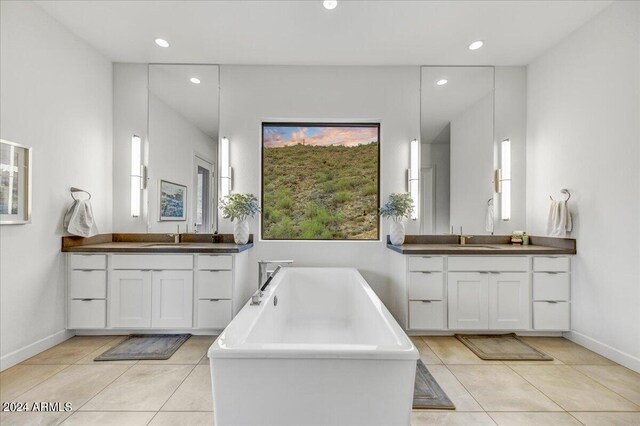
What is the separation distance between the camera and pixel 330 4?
8.16 feet

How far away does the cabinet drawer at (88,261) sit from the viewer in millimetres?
2861

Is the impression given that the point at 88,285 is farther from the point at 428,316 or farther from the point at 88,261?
the point at 428,316

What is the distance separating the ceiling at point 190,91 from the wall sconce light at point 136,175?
0.31 m

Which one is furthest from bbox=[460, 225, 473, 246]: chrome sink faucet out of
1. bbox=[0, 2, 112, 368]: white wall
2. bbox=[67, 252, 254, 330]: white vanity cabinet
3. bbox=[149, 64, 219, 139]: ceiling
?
bbox=[0, 2, 112, 368]: white wall

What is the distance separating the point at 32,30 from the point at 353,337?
366 centimetres

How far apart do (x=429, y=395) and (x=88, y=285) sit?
3.01m

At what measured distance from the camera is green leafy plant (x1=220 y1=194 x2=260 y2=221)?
322 cm

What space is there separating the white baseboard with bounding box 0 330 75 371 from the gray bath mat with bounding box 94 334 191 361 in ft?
1.79

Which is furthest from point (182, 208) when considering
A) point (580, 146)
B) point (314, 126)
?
point (580, 146)

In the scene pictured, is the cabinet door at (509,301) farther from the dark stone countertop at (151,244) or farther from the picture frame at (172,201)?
the picture frame at (172,201)

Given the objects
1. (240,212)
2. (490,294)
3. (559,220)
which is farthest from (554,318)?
(240,212)

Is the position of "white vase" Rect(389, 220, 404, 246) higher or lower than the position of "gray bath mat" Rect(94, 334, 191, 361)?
higher

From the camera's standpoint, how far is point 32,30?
2.51m

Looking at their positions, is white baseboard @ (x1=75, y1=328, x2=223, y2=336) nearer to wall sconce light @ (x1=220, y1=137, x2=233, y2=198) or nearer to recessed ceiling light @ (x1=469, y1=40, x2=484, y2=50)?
wall sconce light @ (x1=220, y1=137, x2=233, y2=198)
